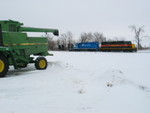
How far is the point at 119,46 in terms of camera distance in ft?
134

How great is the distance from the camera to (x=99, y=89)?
5.98 metres

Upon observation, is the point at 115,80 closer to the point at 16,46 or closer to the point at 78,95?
the point at 78,95

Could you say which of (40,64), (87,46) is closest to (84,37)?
(87,46)

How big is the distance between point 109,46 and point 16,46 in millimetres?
35209

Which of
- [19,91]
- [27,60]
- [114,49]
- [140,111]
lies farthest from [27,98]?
[114,49]

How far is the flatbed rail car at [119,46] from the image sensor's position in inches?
1522

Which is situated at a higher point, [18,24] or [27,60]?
[18,24]

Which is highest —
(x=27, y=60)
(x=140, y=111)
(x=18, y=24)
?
(x=18, y=24)

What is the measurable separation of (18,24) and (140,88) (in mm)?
7394

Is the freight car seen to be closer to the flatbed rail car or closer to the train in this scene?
the train

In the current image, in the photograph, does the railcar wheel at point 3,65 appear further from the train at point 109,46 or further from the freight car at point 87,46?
the freight car at point 87,46

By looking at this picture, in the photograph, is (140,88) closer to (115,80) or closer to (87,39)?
(115,80)

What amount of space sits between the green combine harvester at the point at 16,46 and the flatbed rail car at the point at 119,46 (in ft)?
102

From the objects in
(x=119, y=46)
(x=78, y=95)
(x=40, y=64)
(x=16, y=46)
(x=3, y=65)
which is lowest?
(x=78, y=95)
